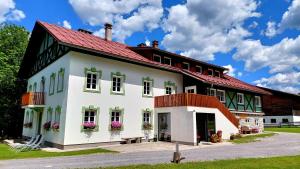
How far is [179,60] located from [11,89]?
67.7 feet

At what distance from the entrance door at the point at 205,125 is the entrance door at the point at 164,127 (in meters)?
2.49

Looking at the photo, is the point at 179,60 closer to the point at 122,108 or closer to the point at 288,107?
the point at 122,108

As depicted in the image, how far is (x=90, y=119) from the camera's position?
1764 cm

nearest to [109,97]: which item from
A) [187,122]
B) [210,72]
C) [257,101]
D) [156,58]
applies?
[187,122]

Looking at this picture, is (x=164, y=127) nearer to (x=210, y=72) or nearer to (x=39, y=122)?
(x=39, y=122)

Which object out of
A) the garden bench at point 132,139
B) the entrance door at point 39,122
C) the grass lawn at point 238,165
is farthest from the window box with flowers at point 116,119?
the grass lawn at point 238,165

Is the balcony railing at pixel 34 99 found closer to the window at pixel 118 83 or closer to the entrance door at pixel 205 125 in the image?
the window at pixel 118 83

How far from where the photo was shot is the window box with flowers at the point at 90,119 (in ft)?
55.9

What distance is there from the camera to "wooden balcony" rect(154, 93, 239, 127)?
18828 mm

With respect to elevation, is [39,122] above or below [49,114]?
below

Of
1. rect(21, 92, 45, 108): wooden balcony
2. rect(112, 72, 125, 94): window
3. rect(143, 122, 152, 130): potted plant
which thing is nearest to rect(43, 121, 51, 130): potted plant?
rect(21, 92, 45, 108): wooden balcony

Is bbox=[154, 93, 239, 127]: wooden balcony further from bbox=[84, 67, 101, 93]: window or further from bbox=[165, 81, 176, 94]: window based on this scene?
bbox=[84, 67, 101, 93]: window

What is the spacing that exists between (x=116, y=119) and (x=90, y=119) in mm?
2157

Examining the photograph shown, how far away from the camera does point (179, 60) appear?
86.6ft
